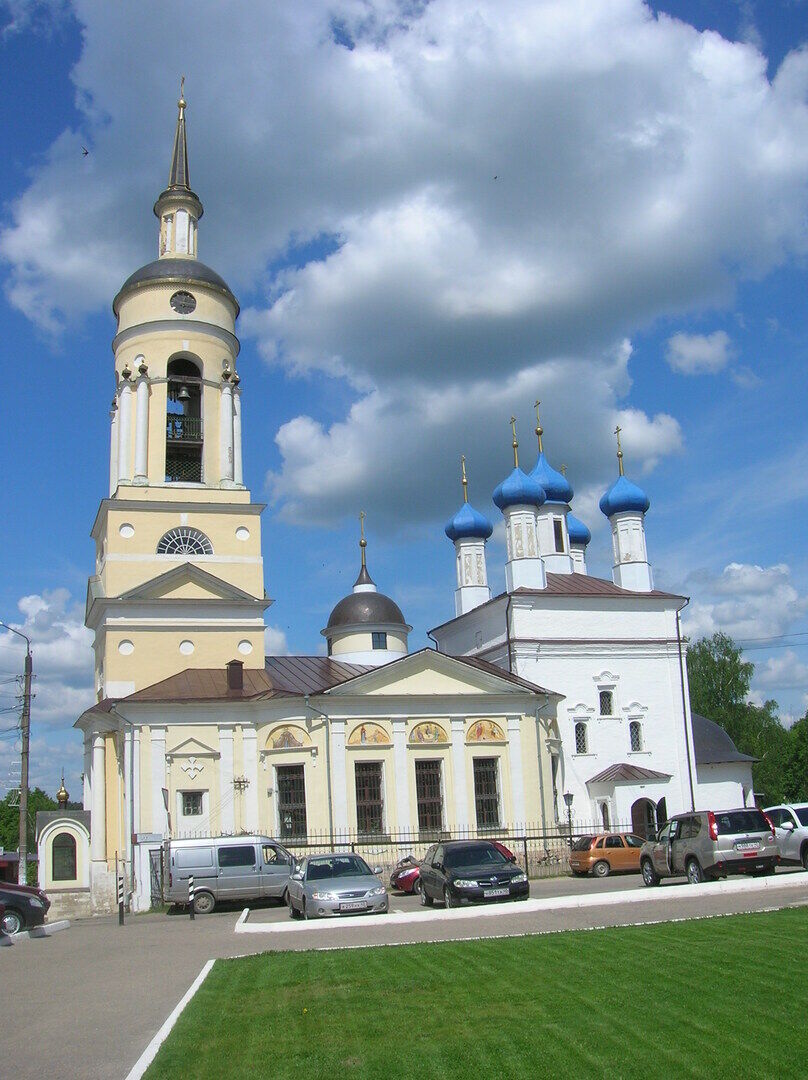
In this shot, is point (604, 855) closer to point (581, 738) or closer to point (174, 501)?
point (581, 738)

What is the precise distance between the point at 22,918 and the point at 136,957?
6980mm

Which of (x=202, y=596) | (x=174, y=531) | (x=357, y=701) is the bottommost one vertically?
(x=357, y=701)

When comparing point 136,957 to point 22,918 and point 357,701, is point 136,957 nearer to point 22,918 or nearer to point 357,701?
point 22,918

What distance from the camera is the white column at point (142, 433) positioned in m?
35.4

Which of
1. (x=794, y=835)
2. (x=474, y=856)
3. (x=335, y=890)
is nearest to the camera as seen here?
(x=335, y=890)

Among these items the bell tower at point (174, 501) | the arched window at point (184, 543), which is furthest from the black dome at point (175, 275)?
the arched window at point (184, 543)

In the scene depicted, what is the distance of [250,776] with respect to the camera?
31.3 meters

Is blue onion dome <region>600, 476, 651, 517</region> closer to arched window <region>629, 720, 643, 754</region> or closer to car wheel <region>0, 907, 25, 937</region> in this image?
arched window <region>629, 720, 643, 754</region>

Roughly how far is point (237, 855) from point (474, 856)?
663 centimetres

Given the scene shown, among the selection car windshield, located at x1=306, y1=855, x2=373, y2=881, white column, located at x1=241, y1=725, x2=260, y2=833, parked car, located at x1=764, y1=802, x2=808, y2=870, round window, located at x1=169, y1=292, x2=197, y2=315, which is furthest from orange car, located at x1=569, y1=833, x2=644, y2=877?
round window, located at x1=169, y1=292, x2=197, y2=315

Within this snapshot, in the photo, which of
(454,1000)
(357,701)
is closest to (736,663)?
(357,701)

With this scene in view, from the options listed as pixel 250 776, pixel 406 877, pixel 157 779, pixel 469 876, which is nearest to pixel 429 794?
pixel 250 776

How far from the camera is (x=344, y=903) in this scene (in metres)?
18.8

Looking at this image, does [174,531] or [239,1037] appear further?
[174,531]
